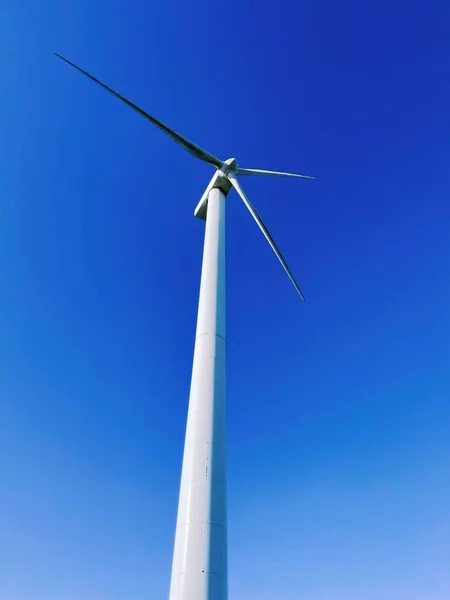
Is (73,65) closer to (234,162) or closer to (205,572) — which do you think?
(234,162)

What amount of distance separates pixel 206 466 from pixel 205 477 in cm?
29

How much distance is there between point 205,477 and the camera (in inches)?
382

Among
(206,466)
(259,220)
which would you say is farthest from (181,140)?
(206,466)

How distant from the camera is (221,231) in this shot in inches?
691

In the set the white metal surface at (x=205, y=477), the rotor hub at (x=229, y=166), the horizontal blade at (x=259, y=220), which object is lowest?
the white metal surface at (x=205, y=477)

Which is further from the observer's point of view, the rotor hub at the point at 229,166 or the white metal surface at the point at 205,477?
the rotor hub at the point at 229,166

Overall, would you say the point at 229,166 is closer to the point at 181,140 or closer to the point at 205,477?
the point at 181,140

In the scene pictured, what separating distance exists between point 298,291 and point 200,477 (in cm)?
1811

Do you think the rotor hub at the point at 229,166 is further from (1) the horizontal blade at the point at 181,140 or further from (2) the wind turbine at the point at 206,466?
(2) the wind turbine at the point at 206,466

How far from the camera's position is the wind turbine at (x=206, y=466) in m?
8.48

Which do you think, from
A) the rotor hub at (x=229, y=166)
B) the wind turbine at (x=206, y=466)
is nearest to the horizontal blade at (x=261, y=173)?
the rotor hub at (x=229, y=166)

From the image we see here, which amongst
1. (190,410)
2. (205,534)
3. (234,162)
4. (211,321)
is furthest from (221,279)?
(234,162)

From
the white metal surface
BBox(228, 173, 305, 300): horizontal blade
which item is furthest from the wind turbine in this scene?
BBox(228, 173, 305, 300): horizontal blade

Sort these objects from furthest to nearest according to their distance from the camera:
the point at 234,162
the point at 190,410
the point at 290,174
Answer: the point at 290,174 < the point at 234,162 < the point at 190,410
